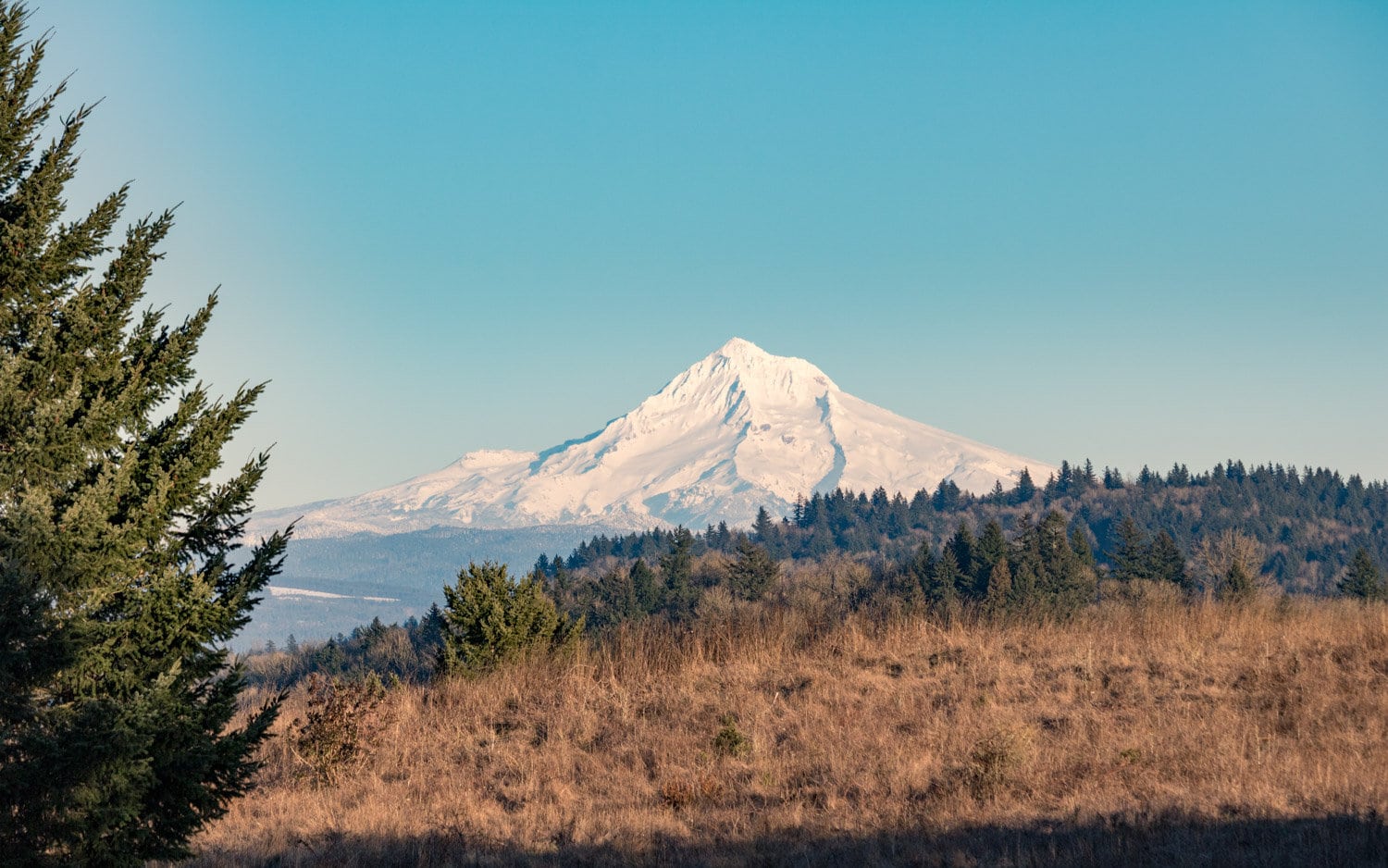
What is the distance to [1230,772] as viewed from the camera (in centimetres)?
1009

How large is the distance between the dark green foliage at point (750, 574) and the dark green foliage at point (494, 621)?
3055 inches

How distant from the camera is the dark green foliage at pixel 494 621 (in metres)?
17.9

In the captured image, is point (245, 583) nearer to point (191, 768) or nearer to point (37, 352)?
point (191, 768)

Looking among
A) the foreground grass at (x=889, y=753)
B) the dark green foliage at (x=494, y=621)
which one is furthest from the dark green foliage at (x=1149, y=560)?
the foreground grass at (x=889, y=753)

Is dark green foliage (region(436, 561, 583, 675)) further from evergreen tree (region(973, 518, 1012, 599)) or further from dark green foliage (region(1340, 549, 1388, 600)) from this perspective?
dark green foliage (region(1340, 549, 1388, 600))

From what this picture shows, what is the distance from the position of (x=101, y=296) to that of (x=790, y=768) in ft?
26.8

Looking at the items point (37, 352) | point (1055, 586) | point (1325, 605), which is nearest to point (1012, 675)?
point (1325, 605)

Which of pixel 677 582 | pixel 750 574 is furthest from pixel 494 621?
pixel 677 582

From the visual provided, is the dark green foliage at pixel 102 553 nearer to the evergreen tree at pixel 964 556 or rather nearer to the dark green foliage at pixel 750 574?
the dark green foliage at pixel 750 574

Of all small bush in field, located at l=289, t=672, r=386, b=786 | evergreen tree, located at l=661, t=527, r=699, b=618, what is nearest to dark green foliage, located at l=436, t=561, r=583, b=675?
small bush in field, located at l=289, t=672, r=386, b=786

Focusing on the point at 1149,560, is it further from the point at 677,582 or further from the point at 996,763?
the point at 996,763

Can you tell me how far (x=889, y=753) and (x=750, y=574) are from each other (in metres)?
89.4

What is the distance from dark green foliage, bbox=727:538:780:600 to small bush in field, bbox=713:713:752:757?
84970 millimetres

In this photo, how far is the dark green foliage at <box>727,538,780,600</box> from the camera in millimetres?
98250
